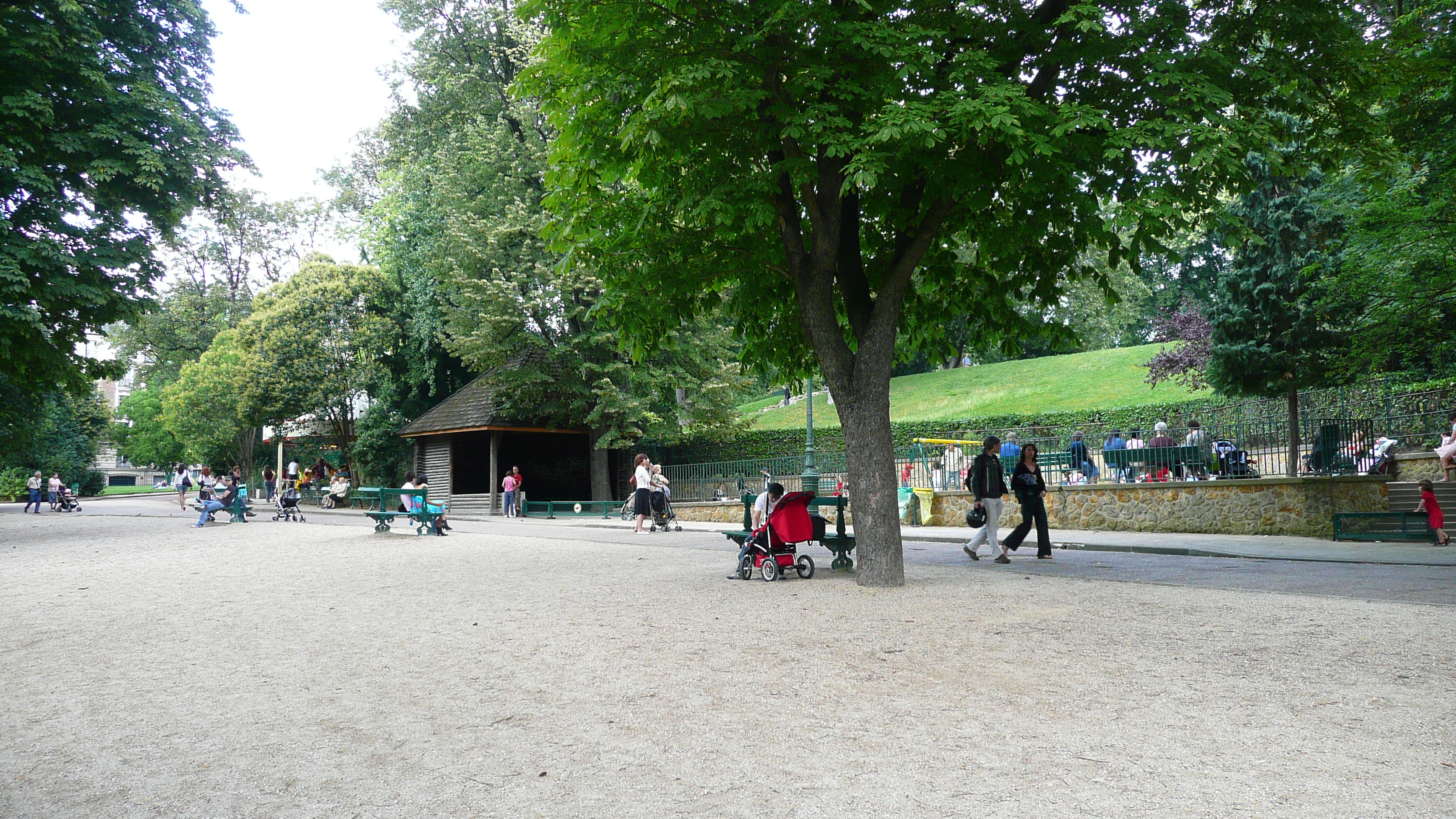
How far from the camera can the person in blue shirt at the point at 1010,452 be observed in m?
22.2

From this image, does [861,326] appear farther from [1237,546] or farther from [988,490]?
[1237,546]

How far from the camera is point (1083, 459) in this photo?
69.4 ft

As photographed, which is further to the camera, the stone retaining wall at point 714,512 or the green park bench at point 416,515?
the stone retaining wall at point 714,512

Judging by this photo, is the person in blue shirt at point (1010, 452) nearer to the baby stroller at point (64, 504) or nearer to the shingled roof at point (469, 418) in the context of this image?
the shingled roof at point (469, 418)

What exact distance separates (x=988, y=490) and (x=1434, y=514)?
26.6 ft

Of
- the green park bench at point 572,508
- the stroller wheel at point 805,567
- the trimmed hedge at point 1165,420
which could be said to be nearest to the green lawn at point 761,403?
the trimmed hedge at point 1165,420

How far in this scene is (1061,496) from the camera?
68.3ft

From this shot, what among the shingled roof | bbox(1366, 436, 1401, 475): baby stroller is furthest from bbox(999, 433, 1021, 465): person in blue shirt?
the shingled roof

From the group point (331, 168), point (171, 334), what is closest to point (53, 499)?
point (171, 334)

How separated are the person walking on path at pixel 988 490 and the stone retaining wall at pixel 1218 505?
754 cm

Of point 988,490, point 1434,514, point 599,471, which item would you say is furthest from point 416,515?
point 1434,514

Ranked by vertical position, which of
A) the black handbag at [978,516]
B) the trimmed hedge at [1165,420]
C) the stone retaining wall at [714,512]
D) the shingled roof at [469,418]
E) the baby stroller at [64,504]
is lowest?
the stone retaining wall at [714,512]

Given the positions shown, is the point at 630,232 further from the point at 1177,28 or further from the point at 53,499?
the point at 53,499

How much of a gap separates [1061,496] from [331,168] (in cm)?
4373
